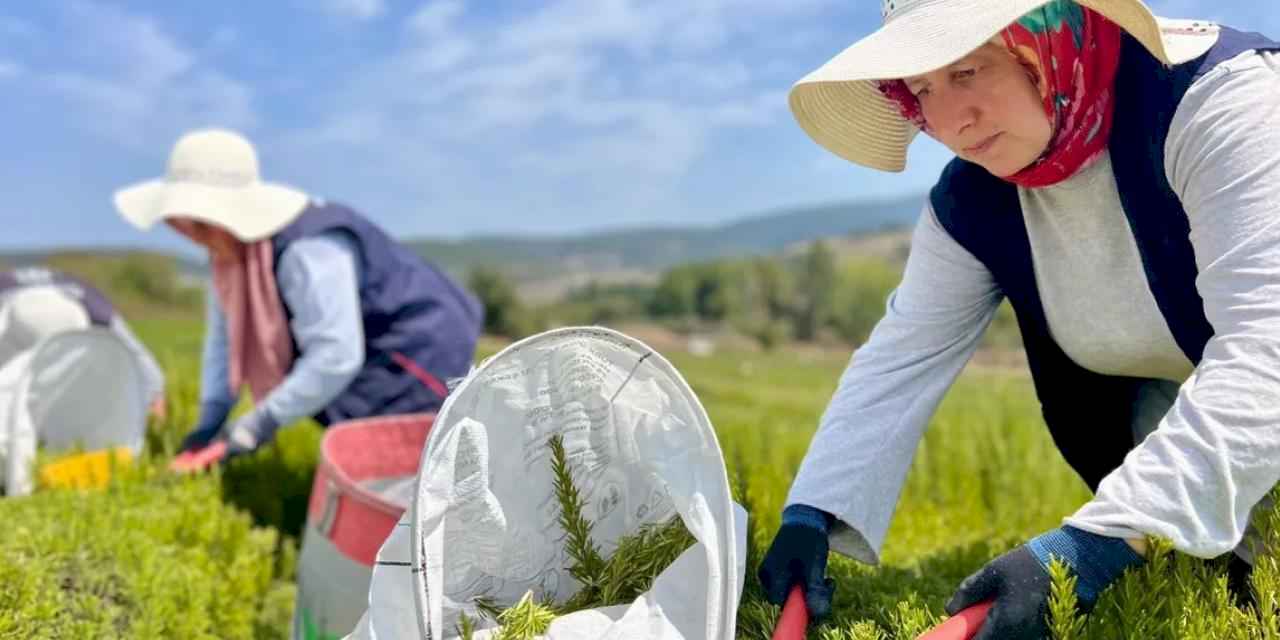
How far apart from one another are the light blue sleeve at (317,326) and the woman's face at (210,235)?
180mm

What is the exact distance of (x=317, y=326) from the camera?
3.39 m

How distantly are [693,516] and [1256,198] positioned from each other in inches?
32.0

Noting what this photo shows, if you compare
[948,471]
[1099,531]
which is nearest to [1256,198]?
[1099,531]

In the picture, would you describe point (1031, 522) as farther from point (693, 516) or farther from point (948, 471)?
point (693, 516)

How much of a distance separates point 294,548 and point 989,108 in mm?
2922

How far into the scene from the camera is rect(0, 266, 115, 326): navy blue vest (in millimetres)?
4812

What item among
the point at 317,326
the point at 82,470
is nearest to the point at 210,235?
the point at 317,326

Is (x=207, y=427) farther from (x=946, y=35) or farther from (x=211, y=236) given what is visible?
(x=946, y=35)

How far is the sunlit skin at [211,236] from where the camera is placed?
3467 millimetres

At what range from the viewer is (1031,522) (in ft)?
11.4

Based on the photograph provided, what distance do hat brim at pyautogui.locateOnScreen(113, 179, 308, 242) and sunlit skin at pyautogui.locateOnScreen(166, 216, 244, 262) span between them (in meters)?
0.08

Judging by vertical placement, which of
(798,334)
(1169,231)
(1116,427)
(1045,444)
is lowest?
(798,334)

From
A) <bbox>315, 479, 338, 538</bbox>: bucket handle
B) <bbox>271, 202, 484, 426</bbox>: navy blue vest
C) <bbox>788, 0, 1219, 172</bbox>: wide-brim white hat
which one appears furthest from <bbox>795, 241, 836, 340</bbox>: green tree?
<bbox>788, 0, 1219, 172</bbox>: wide-brim white hat

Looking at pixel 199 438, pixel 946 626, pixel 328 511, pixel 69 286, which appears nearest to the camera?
pixel 946 626
